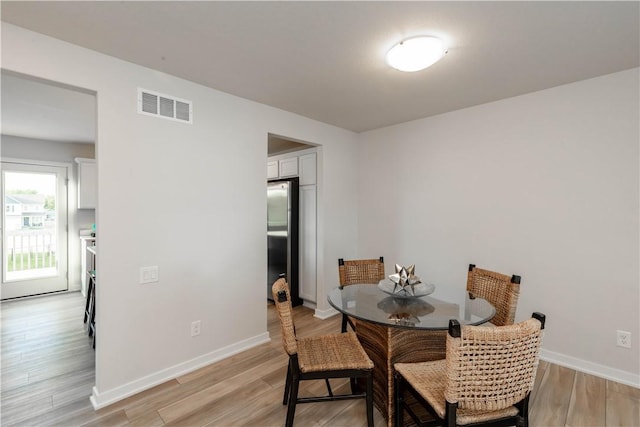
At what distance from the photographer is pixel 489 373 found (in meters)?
1.23

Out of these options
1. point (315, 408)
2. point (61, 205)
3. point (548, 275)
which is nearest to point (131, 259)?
point (315, 408)

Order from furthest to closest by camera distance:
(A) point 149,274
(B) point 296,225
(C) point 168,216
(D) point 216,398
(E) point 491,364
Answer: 1. (B) point 296,225
2. (C) point 168,216
3. (A) point 149,274
4. (D) point 216,398
5. (E) point 491,364

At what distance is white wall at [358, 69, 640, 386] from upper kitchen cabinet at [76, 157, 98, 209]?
501 centimetres

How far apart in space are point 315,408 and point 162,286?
1492 millimetres

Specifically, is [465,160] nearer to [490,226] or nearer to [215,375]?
[490,226]

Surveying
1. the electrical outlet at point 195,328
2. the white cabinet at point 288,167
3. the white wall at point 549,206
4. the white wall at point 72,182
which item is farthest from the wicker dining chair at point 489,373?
the white wall at point 72,182

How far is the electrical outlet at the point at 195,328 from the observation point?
255 centimetres

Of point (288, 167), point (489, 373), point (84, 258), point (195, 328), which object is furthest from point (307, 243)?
point (84, 258)

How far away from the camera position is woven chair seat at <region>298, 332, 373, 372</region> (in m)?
1.72

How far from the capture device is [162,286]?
2375mm

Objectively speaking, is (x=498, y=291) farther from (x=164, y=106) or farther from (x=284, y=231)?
(x=164, y=106)

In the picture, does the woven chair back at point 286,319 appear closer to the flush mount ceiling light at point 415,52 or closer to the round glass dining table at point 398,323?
the round glass dining table at point 398,323

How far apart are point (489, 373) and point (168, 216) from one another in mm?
2361

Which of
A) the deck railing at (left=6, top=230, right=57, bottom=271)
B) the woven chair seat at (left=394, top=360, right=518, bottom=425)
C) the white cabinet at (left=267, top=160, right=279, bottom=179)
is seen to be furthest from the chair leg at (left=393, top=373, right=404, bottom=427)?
the deck railing at (left=6, top=230, right=57, bottom=271)
